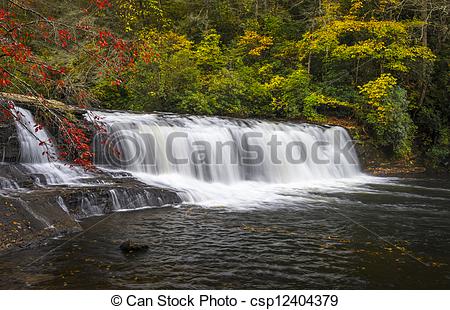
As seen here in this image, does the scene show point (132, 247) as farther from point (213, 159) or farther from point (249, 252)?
point (213, 159)

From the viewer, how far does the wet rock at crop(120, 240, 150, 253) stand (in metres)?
5.57

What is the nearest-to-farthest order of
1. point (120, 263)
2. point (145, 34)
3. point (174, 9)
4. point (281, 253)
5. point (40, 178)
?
point (120, 263) < point (281, 253) < point (40, 178) < point (145, 34) < point (174, 9)

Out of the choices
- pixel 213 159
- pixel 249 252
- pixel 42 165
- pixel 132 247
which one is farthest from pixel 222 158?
pixel 132 247

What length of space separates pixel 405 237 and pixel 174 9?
2114 centimetres

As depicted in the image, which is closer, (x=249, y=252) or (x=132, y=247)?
(x=132, y=247)

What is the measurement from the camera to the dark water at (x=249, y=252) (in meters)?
4.66

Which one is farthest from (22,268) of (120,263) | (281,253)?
(281,253)

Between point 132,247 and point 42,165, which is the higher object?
point 42,165

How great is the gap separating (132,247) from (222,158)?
749 centimetres

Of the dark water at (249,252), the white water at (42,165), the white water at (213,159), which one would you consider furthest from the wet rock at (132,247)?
the white water at (42,165)

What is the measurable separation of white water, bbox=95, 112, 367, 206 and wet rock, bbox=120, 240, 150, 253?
140 inches

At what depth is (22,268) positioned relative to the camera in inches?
189

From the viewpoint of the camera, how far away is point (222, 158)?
12875 mm
